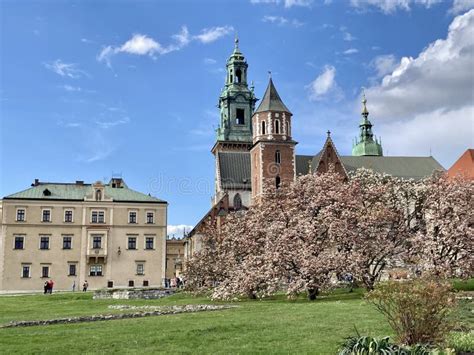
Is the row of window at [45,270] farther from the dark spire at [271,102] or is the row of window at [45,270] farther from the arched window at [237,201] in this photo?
the dark spire at [271,102]

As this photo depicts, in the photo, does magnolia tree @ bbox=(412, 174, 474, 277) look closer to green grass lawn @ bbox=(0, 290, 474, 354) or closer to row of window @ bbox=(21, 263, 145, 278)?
green grass lawn @ bbox=(0, 290, 474, 354)

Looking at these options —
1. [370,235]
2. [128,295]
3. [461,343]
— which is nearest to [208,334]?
[461,343]

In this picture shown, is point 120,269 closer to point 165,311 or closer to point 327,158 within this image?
point 327,158

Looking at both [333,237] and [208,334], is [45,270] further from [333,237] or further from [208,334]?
[208,334]

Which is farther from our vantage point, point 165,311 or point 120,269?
point 120,269

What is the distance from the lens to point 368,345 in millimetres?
10383

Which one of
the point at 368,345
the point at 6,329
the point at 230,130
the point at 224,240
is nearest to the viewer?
the point at 368,345

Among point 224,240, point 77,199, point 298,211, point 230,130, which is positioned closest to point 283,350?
point 298,211

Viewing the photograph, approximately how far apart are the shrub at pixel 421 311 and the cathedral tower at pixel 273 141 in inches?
1793

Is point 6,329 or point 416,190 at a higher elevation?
point 416,190

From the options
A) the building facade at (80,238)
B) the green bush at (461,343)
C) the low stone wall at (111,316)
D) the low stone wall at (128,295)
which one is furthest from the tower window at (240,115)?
the green bush at (461,343)

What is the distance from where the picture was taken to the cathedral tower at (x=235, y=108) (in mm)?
85062

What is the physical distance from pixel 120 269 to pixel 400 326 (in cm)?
5032

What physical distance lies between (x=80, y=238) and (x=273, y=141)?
923 inches
